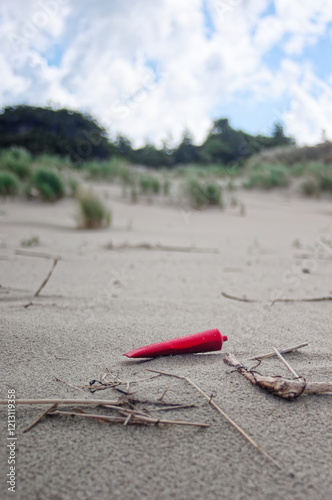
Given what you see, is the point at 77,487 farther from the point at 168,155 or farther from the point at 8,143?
the point at 168,155

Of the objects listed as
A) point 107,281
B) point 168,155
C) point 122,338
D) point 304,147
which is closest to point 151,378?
point 122,338

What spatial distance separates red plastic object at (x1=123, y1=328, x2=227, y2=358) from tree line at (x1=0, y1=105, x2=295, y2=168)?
16.4 metres

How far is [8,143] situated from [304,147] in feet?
47.4

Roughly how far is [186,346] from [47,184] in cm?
506

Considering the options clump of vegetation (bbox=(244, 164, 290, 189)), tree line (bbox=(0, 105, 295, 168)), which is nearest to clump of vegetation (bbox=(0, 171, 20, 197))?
clump of vegetation (bbox=(244, 164, 290, 189))

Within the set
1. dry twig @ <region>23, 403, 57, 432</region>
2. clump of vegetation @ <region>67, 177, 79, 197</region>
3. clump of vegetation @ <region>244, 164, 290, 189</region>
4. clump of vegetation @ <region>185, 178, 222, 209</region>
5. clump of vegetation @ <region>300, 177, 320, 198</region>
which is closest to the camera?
dry twig @ <region>23, 403, 57, 432</region>

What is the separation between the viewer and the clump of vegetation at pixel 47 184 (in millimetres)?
5465

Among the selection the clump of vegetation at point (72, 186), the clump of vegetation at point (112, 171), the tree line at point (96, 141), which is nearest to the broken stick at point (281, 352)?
the clump of vegetation at point (72, 186)

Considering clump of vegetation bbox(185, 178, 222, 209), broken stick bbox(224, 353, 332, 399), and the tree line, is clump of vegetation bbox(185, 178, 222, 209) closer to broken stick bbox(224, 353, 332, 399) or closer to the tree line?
broken stick bbox(224, 353, 332, 399)

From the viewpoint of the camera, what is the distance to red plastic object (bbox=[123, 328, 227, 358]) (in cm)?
109

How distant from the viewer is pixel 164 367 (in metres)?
1.04

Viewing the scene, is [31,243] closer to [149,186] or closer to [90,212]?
[90,212]

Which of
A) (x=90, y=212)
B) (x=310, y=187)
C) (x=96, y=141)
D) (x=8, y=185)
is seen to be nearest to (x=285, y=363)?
(x=90, y=212)

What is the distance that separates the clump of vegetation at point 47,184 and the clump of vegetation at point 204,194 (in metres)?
2.33
